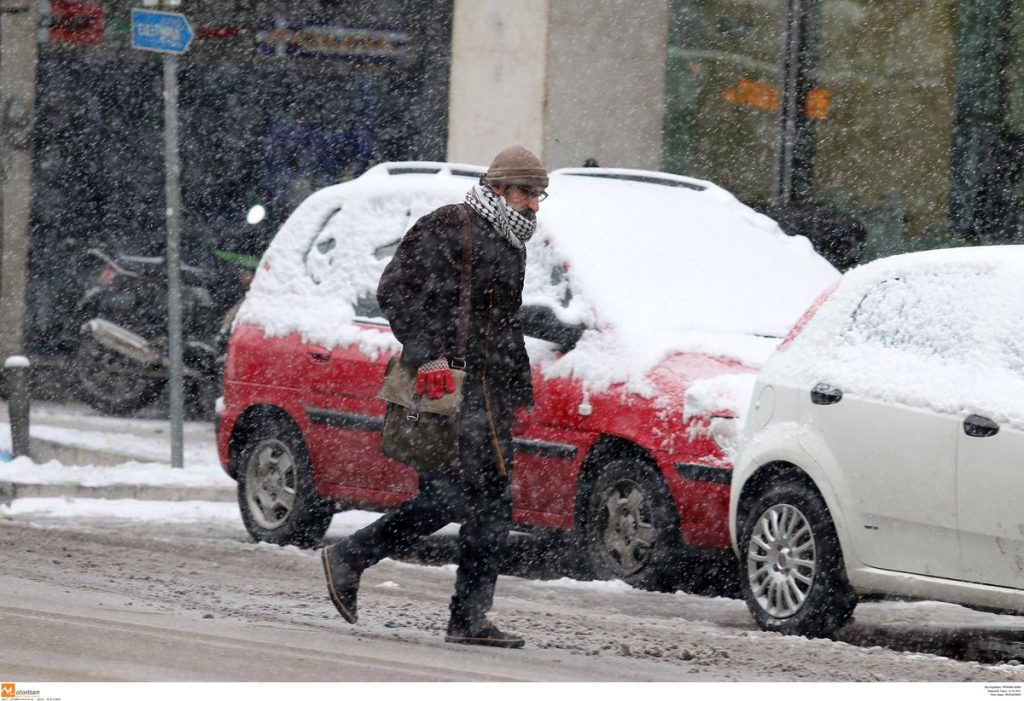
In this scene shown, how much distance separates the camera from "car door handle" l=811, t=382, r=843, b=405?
8289 mm

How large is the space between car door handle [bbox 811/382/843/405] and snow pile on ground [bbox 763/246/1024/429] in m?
0.03

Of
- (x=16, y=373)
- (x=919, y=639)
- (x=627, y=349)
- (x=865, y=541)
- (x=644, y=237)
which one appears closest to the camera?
(x=865, y=541)

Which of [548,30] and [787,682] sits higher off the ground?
[548,30]

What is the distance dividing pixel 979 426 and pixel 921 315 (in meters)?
0.70

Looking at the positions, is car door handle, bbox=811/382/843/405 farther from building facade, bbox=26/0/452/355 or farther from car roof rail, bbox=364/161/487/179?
building facade, bbox=26/0/452/355

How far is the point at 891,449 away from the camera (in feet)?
26.1

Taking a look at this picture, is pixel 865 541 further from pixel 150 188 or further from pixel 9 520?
pixel 150 188

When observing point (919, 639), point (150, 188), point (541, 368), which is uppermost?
point (150, 188)

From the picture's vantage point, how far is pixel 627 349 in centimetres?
955

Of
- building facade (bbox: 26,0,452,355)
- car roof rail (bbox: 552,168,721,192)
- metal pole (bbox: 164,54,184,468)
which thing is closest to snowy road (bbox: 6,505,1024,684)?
car roof rail (bbox: 552,168,721,192)

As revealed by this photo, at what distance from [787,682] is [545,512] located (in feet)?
10.0

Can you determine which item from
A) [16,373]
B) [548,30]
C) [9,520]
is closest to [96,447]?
[16,373]

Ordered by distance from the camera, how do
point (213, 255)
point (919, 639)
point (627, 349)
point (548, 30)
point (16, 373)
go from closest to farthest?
point (919, 639) → point (627, 349) → point (16, 373) → point (548, 30) → point (213, 255)

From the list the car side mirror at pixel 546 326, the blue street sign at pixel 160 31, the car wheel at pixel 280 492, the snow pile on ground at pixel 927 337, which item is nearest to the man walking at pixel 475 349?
the snow pile on ground at pixel 927 337
